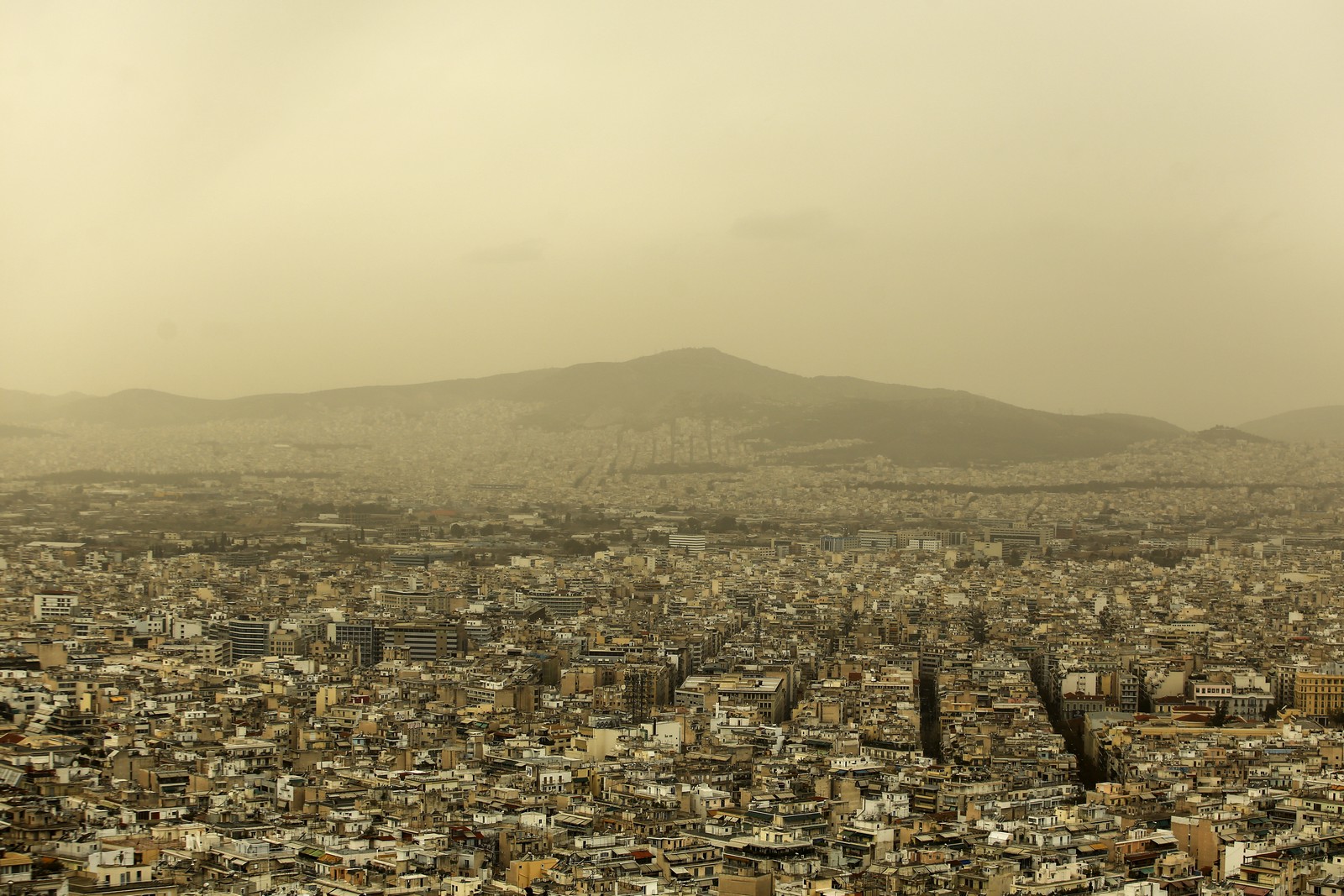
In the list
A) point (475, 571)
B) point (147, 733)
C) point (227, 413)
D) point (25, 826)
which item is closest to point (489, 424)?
point (227, 413)

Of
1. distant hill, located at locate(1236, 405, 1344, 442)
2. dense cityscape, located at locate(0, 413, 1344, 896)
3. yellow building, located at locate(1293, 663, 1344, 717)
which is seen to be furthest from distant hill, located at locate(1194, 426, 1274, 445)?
yellow building, located at locate(1293, 663, 1344, 717)

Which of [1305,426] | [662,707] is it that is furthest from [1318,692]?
[1305,426]

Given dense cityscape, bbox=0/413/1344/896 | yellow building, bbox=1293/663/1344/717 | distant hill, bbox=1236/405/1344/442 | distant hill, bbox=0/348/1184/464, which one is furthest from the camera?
distant hill, bbox=0/348/1184/464

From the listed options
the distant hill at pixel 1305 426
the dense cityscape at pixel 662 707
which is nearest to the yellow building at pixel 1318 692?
the dense cityscape at pixel 662 707

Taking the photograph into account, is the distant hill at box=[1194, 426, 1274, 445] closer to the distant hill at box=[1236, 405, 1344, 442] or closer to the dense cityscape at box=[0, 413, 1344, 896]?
the distant hill at box=[1236, 405, 1344, 442]

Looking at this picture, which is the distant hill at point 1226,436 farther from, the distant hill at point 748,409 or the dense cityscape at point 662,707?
A: the dense cityscape at point 662,707
